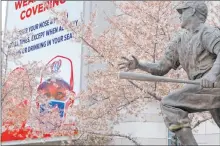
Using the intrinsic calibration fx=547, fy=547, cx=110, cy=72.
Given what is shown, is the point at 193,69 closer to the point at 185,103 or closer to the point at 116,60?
the point at 185,103

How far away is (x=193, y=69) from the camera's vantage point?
566 centimetres

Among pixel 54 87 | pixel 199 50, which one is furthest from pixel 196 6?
pixel 54 87

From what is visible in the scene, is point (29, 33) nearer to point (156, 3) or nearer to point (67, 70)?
point (67, 70)

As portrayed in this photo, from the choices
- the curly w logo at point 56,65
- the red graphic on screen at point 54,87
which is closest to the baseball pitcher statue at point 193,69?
the red graphic on screen at point 54,87

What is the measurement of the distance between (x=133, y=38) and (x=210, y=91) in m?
10.2

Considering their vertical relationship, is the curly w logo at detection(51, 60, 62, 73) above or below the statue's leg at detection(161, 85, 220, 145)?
above

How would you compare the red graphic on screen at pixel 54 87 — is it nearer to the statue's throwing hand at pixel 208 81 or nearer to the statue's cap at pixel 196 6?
the statue's cap at pixel 196 6

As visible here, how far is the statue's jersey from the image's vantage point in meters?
5.53

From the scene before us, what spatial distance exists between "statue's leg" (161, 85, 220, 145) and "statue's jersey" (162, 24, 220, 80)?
0.68 ft

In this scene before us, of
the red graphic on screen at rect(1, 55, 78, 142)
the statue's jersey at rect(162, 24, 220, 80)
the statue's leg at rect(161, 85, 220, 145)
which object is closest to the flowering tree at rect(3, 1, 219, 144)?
the red graphic on screen at rect(1, 55, 78, 142)

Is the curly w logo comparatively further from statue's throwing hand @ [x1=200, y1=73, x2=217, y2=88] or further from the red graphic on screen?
statue's throwing hand @ [x1=200, y1=73, x2=217, y2=88]

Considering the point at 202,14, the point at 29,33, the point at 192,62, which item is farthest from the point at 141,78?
the point at 29,33

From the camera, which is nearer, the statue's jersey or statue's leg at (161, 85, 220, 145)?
statue's leg at (161, 85, 220, 145)

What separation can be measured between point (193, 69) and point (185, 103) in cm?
40
